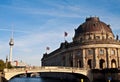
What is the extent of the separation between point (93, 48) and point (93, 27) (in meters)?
12.3

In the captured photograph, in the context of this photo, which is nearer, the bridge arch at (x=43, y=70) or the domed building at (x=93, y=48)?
the bridge arch at (x=43, y=70)

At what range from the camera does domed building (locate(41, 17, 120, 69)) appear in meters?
94.9

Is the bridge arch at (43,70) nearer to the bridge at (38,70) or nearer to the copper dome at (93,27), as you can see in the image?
the bridge at (38,70)

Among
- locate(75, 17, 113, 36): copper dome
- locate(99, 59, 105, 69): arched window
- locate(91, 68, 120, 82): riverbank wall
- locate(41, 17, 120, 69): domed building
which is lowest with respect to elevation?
locate(91, 68, 120, 82): riverbank wall

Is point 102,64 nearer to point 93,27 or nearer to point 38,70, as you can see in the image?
point 93,27

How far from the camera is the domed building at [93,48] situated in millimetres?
94938

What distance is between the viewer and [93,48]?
95.2m

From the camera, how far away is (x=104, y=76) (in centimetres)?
8100

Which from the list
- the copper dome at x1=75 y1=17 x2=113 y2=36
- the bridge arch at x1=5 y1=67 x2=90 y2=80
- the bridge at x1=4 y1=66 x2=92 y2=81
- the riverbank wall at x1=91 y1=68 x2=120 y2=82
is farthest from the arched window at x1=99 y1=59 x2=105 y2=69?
the bridge arch at x1=5 y1=67 x2=90 y2=80

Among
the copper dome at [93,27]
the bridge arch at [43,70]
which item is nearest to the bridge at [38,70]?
the bridge arch at [43,70]

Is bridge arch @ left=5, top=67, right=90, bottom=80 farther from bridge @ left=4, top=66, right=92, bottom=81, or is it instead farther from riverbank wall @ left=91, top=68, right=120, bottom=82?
riverbank wall @ left=91, top=68, right=120, bottom=82

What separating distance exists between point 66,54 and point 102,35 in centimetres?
1730

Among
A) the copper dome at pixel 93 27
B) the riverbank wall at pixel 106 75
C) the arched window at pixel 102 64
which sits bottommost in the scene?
the riverbank wall at pixel 106 75

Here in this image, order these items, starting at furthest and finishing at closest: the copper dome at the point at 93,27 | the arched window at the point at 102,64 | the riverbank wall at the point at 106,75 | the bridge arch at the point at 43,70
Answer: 1. the copper dome at the point at 93,27
2. the arched window at the point at 102,64
3. the riverbank wall at the point at 106,75
4. the bridge arch at the point at 43,70
